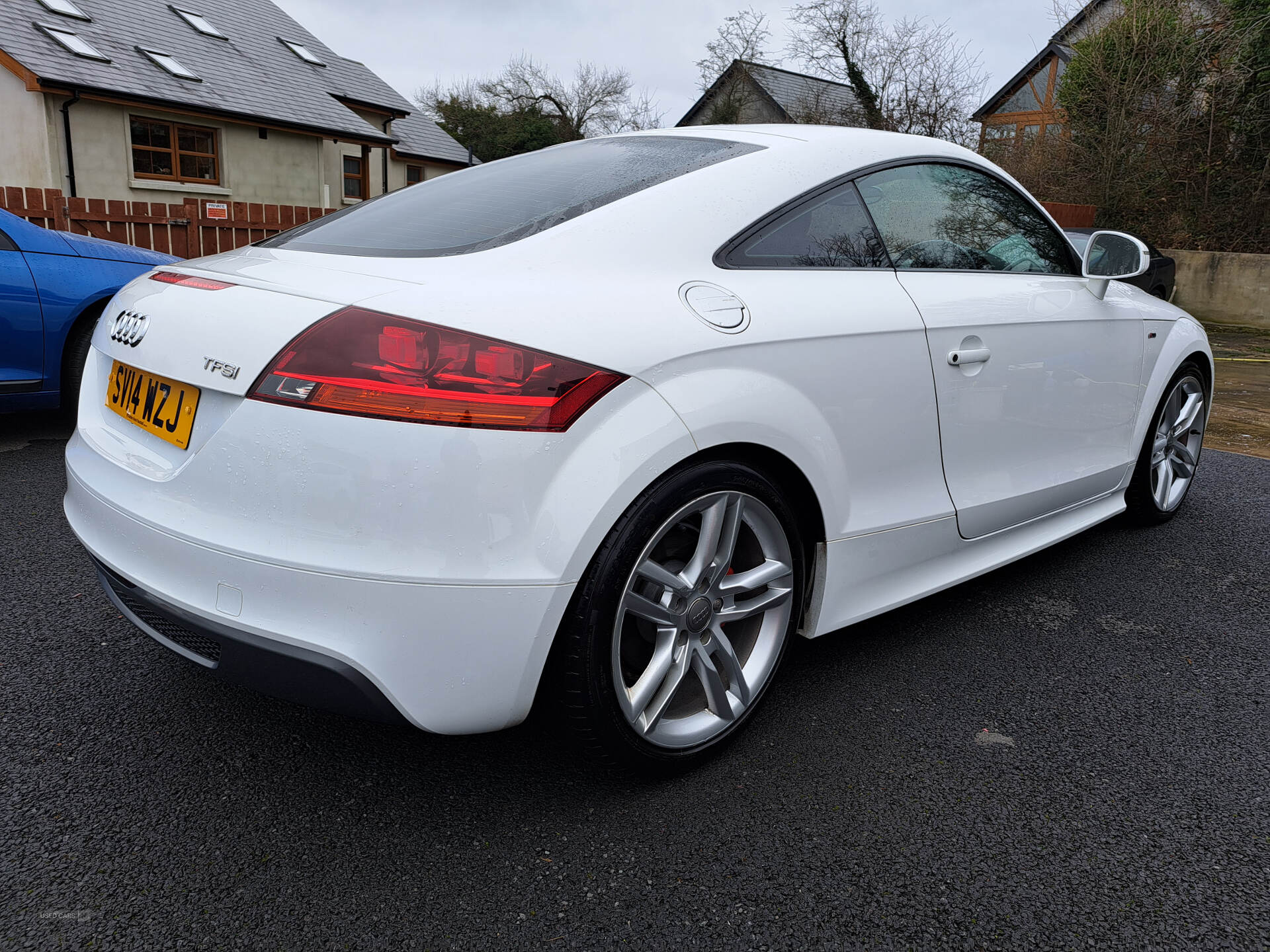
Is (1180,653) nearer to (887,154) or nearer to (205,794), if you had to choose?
(887,154)

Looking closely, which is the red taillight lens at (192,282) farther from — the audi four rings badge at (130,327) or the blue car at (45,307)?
the blue car at (45,307)

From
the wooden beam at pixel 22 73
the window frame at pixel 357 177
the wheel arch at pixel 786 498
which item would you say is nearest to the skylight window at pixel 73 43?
the wooden beam at pixel 22 73

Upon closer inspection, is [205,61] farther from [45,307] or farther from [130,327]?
[130,327]

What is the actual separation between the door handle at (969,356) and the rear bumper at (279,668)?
1692 millimetres

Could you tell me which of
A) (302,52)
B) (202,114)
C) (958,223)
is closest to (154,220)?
(958,223)

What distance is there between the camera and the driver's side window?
255 cm

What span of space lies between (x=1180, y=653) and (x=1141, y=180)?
15338 millimetres

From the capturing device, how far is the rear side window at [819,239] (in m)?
2.19

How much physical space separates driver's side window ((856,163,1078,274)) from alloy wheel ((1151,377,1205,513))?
1072 millimetres

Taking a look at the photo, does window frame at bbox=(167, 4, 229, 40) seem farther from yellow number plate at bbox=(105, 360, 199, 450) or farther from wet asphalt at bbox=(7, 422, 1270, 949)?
yellow number plate at bbox=(105, 360, 199, 450)

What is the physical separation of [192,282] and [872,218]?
66.4 inches

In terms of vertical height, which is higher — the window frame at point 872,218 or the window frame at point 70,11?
the window frame at point 70,11

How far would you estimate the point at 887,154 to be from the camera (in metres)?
2.59

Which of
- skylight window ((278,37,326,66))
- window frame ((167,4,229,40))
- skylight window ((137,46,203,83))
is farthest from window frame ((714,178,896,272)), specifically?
skylight window ((278,37,326,66))
